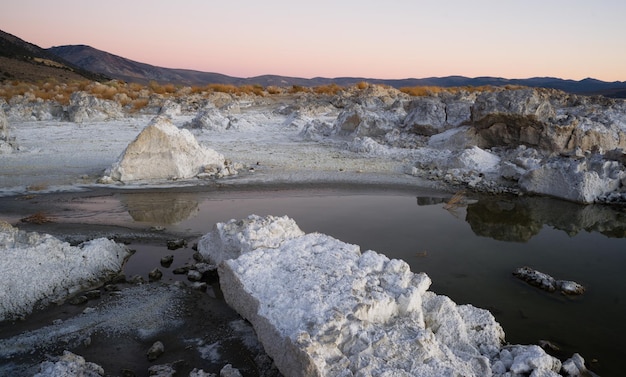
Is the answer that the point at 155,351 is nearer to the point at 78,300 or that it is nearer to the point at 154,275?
the point at 78,300

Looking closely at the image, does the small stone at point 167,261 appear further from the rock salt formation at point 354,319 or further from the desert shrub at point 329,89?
the desert shrub at point 329,89

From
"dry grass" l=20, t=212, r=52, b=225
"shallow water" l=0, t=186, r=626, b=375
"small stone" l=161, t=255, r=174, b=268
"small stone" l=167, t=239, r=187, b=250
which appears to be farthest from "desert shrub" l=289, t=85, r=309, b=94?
"small stone" l=161, t=255, r=174, b=268

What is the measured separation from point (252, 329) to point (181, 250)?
2.20 m

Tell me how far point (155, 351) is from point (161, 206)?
426 cm

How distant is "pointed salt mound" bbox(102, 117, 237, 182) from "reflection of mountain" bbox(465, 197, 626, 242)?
5.08 metres

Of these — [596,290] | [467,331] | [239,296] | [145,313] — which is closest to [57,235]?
[145,313]

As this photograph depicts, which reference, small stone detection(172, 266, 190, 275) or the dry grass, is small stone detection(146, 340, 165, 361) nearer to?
small stone detection(172, 266, 190, 275)

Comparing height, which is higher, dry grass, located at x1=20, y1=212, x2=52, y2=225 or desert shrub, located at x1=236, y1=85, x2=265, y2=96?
desert shrub, located at x1=236, y1=85, x2=265, y2=96

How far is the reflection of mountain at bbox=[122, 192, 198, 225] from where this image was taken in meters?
7.10

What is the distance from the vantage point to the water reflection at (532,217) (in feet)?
23.3

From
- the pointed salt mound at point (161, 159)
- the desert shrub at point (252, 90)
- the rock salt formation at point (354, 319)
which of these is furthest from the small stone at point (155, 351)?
the desert shrub at point (252, 90)

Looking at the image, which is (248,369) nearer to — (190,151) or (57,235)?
(57,235)

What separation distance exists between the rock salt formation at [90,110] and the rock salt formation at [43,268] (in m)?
11.4

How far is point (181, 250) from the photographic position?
231 inches
